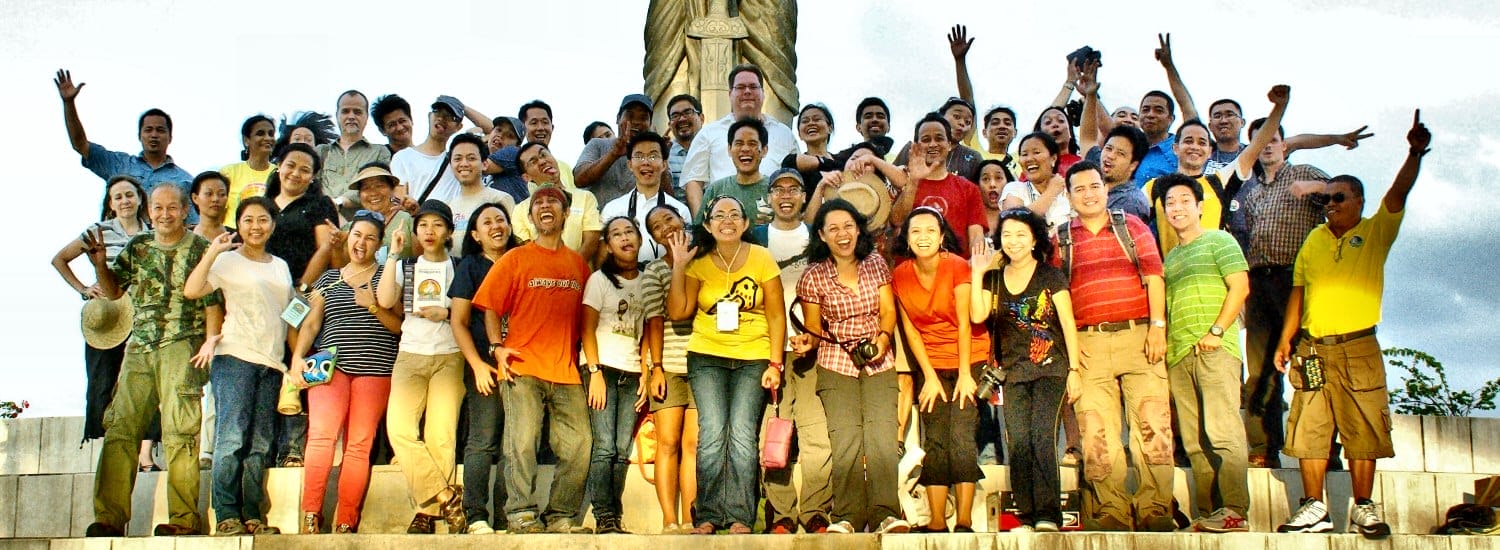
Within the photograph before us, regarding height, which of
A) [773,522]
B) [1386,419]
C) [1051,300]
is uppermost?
[1051,300]

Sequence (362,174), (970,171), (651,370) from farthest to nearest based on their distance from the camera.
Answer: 1. (970,171)
2. (362,174)
3. (651,370)

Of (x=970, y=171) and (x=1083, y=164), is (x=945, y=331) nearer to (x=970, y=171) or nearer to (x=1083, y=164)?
(x=1083, y=164)

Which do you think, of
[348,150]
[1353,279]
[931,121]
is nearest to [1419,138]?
[1353,279]

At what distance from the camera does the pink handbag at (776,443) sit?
7.17 m

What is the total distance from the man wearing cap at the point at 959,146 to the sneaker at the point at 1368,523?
3154mm

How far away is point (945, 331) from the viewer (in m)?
7.30

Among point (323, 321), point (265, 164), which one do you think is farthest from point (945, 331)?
point (265, 164)

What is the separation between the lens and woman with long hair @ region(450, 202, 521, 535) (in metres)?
7.35

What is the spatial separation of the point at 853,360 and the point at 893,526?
0.85m

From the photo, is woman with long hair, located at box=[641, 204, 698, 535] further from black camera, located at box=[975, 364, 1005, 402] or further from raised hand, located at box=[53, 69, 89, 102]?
raised hand, located at box=[53, 69, 89, 102]

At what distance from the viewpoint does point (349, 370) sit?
7.68 meters

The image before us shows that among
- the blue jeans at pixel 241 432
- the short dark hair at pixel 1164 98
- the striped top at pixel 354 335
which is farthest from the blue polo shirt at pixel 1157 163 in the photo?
the blue jeans at pixel 241 432

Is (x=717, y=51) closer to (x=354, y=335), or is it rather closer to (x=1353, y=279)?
(x=354, y=335)

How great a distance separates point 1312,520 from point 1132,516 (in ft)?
2.80
